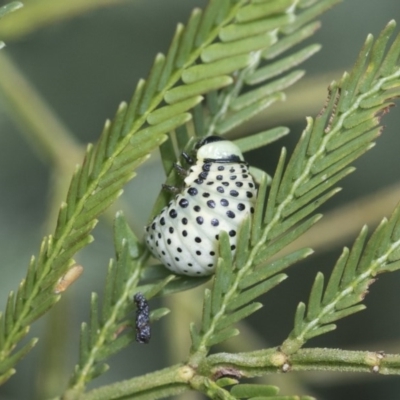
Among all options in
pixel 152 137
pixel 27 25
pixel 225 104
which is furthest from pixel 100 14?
pixel 152 137

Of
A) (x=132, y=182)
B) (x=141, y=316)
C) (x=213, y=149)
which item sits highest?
(x=213, y=149)

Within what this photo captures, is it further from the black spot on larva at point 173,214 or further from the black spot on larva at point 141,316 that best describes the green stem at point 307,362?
the black spot on larva at point 173,214

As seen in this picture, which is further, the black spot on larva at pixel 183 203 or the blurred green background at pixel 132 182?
the blurred green background at pixel 132 182

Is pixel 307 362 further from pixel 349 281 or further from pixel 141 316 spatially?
pixel 141 316

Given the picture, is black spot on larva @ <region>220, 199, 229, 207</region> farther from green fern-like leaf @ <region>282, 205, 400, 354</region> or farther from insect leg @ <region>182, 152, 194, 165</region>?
green fern-like leaf @ <region>282, 205, 400, 354</region>

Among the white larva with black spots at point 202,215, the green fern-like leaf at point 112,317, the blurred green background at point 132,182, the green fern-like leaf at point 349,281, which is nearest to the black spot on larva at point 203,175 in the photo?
the white larva with black spots at point 202,215

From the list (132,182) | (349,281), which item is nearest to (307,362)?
(349,281)
